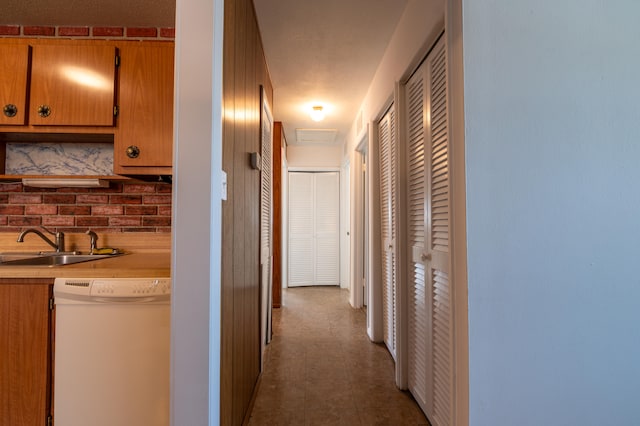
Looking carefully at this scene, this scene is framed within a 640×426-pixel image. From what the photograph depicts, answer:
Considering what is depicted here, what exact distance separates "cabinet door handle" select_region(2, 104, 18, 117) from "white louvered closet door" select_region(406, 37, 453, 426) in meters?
2.32

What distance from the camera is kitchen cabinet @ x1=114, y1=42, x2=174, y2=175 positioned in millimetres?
1841

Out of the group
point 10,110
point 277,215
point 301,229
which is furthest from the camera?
point 301,229

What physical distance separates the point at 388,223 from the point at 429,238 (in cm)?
107

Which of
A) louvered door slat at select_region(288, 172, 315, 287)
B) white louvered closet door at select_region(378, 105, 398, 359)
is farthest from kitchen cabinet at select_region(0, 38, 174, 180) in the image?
louvered door slat at select_region(288, 172, 315, 287)

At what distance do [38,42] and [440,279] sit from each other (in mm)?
2581

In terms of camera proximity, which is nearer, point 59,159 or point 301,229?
point 59,159

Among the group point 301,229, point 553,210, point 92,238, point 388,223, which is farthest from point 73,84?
point 301,229

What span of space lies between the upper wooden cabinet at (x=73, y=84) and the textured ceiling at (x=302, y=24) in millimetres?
353

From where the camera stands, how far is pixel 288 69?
2.82 metres

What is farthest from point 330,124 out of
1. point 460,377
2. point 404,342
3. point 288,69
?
point 460,377

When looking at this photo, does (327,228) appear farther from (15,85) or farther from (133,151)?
(15,85)

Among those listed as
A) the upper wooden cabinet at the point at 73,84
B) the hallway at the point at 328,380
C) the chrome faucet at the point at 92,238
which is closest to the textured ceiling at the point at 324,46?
the upper wooden cabinet at the point at 73,84

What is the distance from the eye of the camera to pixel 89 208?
2.11m

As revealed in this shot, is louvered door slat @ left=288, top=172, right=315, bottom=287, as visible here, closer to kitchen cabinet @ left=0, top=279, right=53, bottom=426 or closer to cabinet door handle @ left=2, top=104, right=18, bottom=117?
cabinet door handle @ left=2, top=104, right=18, bottom=117
